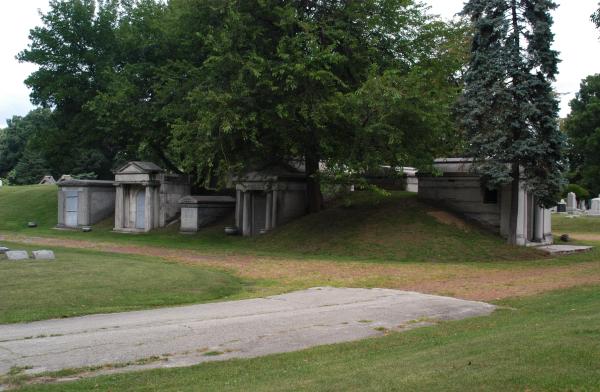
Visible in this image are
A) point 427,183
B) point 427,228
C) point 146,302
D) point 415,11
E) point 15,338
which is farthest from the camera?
point 427,183

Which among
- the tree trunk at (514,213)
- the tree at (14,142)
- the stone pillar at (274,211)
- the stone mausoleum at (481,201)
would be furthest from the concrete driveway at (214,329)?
the tree at (14,142)

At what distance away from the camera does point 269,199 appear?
3206cm

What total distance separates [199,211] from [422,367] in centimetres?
2920

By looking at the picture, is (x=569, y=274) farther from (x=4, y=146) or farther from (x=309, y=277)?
(x=4, y=146)

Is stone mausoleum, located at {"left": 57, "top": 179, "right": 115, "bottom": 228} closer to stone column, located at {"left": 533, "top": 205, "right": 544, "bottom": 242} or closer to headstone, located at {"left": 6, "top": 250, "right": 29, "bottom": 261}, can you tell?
headstone, located at {"left": 6, "top": 250, "right": 29, "bottom": 261}

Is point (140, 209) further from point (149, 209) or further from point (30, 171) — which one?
point (30, 171)

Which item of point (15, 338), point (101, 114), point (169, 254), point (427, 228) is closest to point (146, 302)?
point (15, 338)

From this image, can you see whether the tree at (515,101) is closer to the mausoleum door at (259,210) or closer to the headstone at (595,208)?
the mausoleum door at (259,210)

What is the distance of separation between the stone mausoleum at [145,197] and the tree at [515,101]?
19.4 metres

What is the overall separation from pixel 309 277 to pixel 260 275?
1489 mm

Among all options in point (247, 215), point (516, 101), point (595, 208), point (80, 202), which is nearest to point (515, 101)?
point (516, 101)

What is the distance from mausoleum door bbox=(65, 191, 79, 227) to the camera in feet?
132

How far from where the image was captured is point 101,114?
1363 inches

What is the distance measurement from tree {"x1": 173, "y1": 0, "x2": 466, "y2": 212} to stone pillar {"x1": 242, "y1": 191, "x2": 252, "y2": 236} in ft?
15.2
